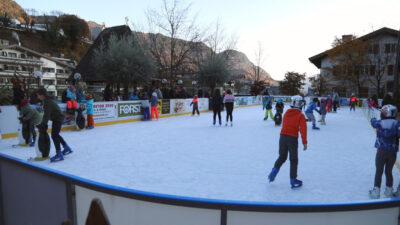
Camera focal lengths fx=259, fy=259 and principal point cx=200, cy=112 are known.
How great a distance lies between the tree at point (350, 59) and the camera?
33250 millimetres

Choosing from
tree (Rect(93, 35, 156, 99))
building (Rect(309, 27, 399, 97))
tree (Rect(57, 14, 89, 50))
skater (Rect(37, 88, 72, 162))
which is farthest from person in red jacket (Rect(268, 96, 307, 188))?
tree (Rect(57, 14, 89, 50))

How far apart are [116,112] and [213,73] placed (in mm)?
17415

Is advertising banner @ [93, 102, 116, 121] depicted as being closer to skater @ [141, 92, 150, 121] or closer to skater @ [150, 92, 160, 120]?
skater @ [141, 92, 150, 121]

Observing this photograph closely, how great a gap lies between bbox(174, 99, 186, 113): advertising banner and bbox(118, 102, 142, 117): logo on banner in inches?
128

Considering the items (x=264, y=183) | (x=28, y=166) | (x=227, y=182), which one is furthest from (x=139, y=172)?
(x=28, y=166)

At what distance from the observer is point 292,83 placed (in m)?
44.6

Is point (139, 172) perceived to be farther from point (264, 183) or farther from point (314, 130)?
point (314, 130)

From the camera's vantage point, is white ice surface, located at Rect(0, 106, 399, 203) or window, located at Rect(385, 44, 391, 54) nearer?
white ice surface, located at Rect(0, 106, 399, 203)

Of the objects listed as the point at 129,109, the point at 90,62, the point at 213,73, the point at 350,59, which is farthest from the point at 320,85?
the point at 129,109

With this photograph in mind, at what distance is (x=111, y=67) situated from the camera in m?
18.7

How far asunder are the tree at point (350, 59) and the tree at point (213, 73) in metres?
16.7

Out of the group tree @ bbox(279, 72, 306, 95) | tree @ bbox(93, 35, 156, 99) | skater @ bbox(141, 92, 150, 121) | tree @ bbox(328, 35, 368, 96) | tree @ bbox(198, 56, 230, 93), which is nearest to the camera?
skater @ bbox(141, 92, 150, 121)

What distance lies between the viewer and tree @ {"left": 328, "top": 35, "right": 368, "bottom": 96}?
109ft

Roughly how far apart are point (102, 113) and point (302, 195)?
9.91 m
